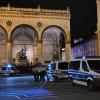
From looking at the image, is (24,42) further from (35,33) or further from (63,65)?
(63,65)

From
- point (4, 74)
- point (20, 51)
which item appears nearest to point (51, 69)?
point (4, 74)

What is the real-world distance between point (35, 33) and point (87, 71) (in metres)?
46.4

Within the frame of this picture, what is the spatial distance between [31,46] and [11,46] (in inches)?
251

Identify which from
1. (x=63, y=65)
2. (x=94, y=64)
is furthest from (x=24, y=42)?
(x=94, y=64)

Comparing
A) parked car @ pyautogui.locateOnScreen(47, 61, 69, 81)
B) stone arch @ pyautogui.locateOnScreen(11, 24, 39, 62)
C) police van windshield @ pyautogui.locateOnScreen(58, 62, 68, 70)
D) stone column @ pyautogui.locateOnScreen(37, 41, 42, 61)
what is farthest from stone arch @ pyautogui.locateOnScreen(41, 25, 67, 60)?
police van windshield @ pyautogui.locateOnScreen(58, 62, 68, 70)

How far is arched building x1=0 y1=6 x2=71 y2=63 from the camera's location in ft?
214

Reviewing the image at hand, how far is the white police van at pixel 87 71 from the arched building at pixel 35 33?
140 feet

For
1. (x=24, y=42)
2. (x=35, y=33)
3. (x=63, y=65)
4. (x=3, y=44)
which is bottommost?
(x=63, y=65)

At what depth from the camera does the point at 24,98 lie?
16.3 meters

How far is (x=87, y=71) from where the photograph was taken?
20.6 meters

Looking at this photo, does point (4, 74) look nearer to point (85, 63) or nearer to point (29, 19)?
point (29, 19)

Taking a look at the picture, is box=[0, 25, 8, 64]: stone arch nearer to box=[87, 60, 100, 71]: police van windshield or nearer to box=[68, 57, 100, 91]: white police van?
box=[68, 57, 100, 91]: white police van

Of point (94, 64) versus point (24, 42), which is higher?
point (24, 42)

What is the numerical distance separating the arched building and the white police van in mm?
42656
